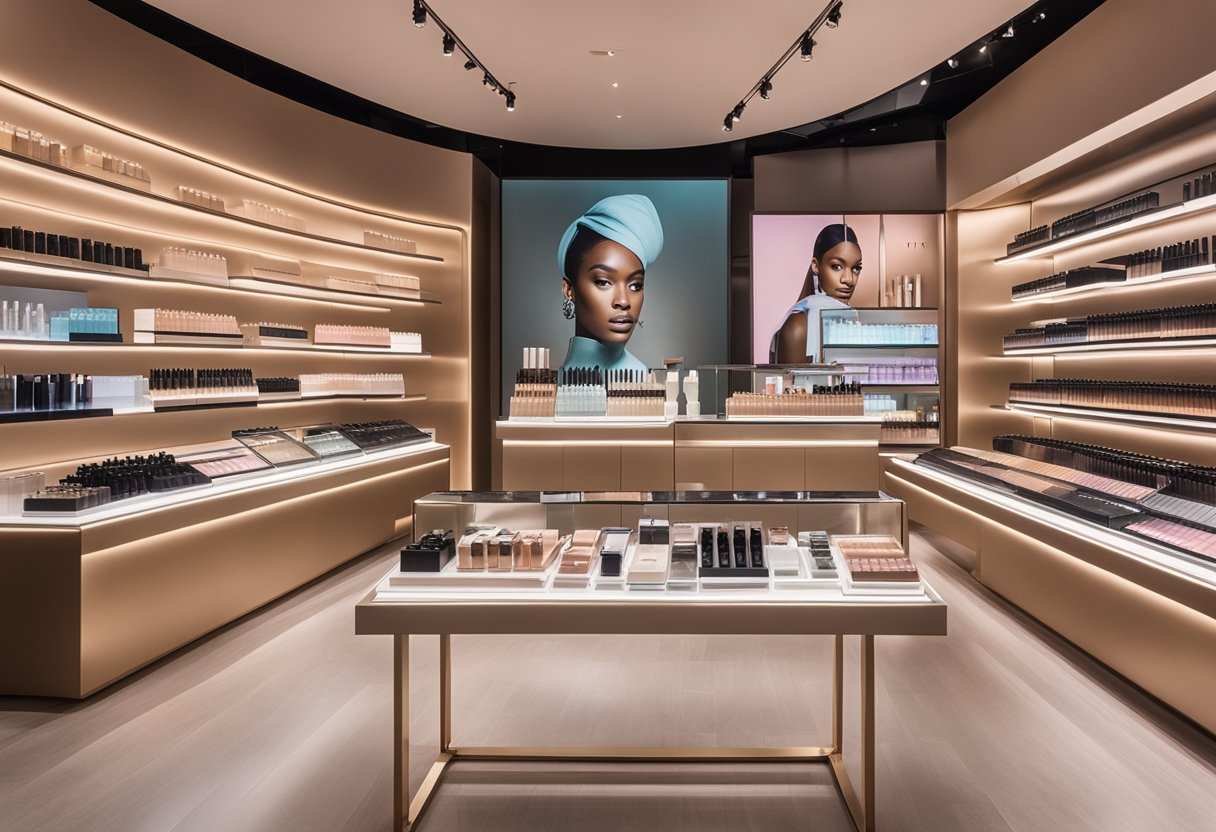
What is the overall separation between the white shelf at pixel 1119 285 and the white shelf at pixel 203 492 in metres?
5.34

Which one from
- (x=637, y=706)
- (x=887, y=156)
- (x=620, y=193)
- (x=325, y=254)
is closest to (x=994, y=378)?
(x=887, y=156)

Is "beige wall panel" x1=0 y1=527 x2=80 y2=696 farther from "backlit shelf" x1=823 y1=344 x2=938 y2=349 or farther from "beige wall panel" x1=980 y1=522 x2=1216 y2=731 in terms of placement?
"backlit shelf" x1=823 y1=344 x2=938 y2=349

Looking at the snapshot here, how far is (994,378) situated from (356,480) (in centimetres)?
595

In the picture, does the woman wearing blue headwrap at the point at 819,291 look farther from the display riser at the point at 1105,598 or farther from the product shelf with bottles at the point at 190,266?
the product shelf with bottles at the point at 190,266

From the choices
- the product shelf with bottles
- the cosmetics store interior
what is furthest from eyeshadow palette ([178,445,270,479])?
the product shelf with bottles

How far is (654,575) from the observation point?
2.55m

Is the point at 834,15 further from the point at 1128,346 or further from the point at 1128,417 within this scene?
the point at 1128,417

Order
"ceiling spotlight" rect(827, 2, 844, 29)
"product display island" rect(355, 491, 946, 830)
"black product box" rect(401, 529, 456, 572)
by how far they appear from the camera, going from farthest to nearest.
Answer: "ceiling spotlight" rect(827, 2, 844, 29) < "black product box" rect(401, 529, 456, 572) < "product display island" rect(355, 491, 946, 830)

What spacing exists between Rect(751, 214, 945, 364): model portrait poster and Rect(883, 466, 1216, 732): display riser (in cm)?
315

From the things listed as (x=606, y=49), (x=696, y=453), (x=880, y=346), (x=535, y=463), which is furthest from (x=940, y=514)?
(x=606, y=49)

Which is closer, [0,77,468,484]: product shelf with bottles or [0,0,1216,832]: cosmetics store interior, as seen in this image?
[0,0,1216,832]: cosmetics store interior

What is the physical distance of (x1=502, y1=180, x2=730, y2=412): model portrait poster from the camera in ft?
28.0

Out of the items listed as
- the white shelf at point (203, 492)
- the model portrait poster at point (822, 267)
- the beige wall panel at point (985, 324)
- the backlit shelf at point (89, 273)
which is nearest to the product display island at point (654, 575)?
the white shelf at point (203, 492)

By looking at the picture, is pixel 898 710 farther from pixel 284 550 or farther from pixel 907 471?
pixel 284 550
